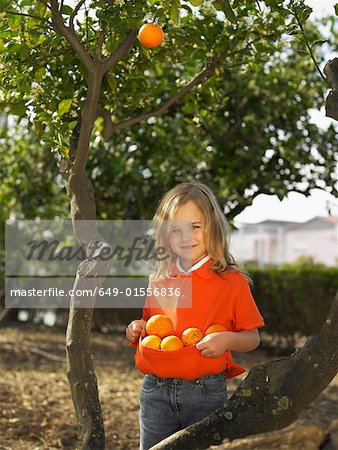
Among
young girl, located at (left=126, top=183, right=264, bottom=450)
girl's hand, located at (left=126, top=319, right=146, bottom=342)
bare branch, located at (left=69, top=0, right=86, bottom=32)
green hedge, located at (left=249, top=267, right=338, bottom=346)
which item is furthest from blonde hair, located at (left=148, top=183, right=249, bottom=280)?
green hedge, located at (left=249, top=267, right=338, bottom=346)

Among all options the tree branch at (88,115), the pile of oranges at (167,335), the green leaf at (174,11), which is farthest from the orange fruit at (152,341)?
the green leaf at (174,11)

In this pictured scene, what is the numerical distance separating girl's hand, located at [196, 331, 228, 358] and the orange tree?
0.74 metres

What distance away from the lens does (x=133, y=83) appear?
3826 mm

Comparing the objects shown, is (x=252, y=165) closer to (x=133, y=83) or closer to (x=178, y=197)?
(x=133, y=83)

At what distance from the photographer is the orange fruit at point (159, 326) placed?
2.55 metres

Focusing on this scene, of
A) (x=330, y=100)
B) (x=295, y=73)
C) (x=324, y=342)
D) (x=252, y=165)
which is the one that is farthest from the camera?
(x=295, y=73)

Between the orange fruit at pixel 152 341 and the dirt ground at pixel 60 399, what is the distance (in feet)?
1.92

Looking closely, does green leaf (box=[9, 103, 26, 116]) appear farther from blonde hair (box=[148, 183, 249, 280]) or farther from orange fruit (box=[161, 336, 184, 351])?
orange fruit (box=[161, 336, 184, 351])

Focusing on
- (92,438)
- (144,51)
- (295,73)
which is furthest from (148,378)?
(295,73)

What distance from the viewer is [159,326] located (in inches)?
101

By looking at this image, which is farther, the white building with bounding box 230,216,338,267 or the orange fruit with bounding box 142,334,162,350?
the white building with bounding box 230,216,338,267

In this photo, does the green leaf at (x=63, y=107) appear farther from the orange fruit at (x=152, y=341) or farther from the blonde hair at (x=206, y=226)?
the orange fruit at (x=152, y=341)

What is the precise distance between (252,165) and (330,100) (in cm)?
424

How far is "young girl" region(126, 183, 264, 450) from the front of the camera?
8.31 feet
